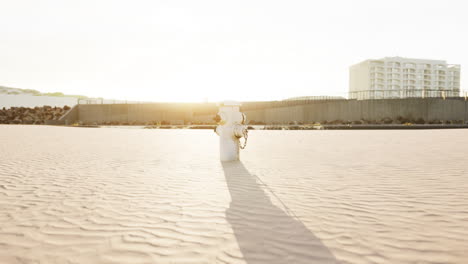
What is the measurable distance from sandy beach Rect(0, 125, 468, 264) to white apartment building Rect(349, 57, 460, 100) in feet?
286

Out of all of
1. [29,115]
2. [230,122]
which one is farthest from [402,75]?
[230,122]

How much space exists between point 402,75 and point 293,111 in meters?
70.2

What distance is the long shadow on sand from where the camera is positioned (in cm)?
277

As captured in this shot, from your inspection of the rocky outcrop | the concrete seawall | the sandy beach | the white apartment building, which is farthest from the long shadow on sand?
the white apartment building

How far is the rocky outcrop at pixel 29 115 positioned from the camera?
127 feet

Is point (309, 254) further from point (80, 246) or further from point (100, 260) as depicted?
point (80, 246)

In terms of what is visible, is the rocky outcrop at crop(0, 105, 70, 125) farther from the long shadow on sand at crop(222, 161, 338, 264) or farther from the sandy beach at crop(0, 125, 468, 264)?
the long shadow on sand at crop(222, 161, 338, 264)

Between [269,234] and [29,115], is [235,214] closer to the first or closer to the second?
[269,234]

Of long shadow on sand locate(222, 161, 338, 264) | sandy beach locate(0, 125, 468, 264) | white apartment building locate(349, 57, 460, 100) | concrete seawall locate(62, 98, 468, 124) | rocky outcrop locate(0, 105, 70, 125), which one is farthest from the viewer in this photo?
white apartment building locate(349, 57, 460, 100)

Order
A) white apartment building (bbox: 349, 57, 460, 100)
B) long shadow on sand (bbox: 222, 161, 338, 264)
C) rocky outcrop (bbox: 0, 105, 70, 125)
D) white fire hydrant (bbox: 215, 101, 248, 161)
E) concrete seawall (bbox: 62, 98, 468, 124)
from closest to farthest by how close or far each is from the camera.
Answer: long shadow on sand (bbox: 222, 161, 338, 264) < white fire hydrant (bbox: 215, 101, 248, 161) < concrete seawall (bbox: 62, 98, 468, 124) < rocky outcrop (bbox: 0, 105, 70, 125) < white apartment building (bbox: 349, 57, 460, 100)

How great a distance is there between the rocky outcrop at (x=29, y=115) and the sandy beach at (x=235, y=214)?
36086 mm

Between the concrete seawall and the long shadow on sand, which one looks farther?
the concrete seawall

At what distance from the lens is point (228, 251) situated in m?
2.90

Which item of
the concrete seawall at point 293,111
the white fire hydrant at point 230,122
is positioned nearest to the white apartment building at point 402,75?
the concrete seawall at point 293,111
